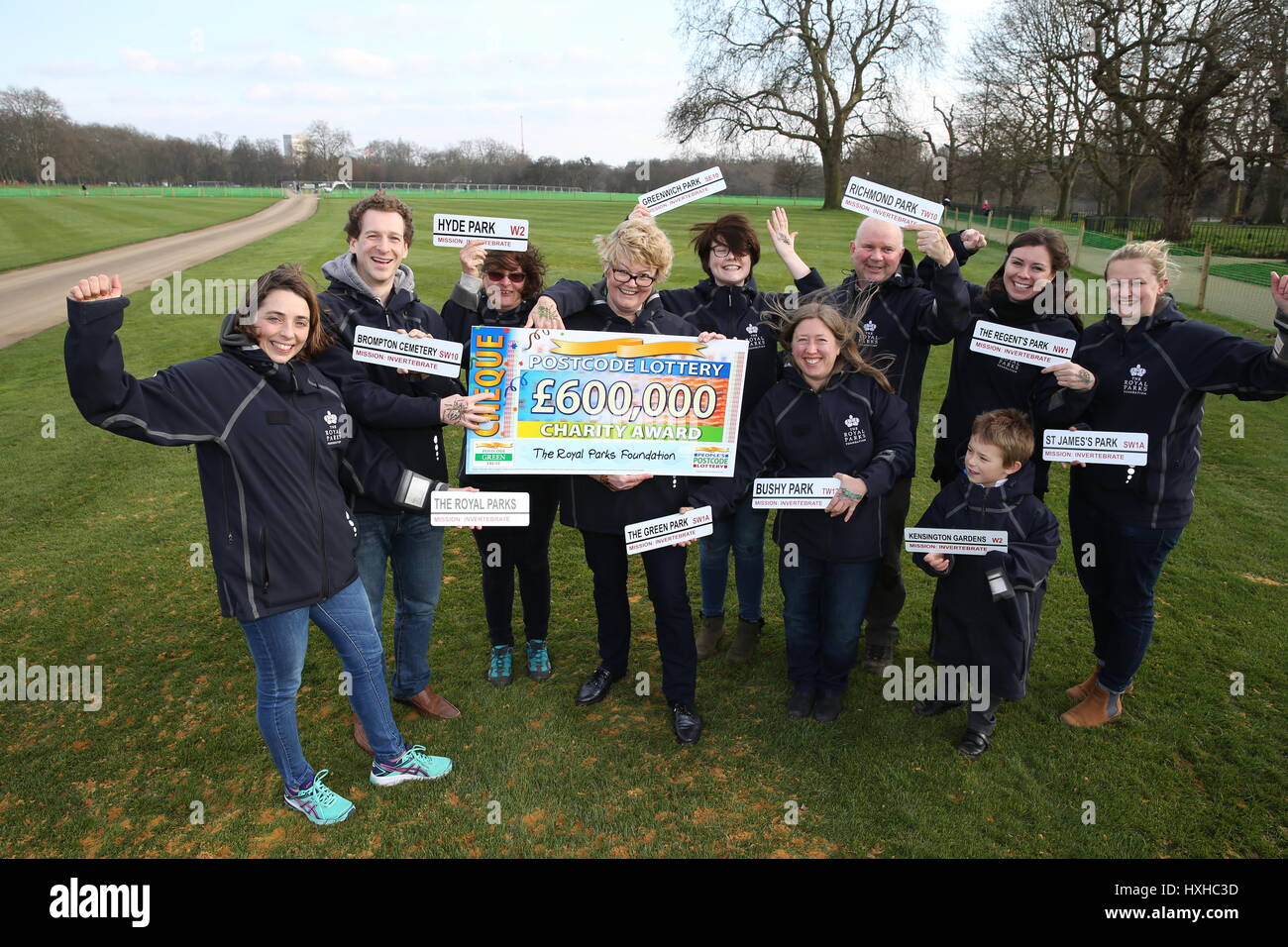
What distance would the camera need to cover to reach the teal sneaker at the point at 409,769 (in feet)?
13.5

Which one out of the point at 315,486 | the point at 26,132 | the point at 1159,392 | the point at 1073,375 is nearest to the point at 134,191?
the point at 26,132

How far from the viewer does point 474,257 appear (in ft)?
14.2

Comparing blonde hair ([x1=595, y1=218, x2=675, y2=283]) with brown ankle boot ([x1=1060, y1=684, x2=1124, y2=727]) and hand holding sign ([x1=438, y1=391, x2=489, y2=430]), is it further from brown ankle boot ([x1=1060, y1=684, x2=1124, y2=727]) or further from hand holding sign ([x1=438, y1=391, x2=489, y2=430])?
brown ankle boot ([x1=1060, y1=684, x2=1124, y2=727])

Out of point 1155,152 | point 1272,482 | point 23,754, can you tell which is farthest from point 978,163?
point 23,754

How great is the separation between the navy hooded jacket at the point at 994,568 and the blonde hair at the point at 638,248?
202 cm

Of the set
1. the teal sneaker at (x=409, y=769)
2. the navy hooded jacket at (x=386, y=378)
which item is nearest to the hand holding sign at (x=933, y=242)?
the navy hooded jacket at (x=386, y=378)

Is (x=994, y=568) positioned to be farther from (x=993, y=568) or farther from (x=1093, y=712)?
(x=1093, y=712)

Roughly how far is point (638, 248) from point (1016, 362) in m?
2.32

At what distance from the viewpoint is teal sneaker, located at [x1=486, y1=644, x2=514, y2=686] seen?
505cm

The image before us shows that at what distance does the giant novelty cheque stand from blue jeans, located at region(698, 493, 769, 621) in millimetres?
878

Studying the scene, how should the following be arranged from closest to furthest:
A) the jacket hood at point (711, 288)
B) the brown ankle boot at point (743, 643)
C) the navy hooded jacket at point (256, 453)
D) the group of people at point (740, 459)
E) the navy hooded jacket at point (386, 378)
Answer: the navy hooded jacket at point (256, 453), the group of people at point (740, 459), the navy hooded jacket at point (386, 378), the jacket hood at point (711, 288), the brown ankle boot at point (743, 643)

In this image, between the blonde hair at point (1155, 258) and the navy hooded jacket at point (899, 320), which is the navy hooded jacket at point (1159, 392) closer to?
the blonde hair at point (1155, 258)

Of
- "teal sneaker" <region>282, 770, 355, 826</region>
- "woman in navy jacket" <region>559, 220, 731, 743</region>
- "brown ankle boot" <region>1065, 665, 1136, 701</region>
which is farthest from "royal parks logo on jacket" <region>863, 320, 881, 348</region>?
"teal sneaker" <region>282, 770, 355, 826</region>
